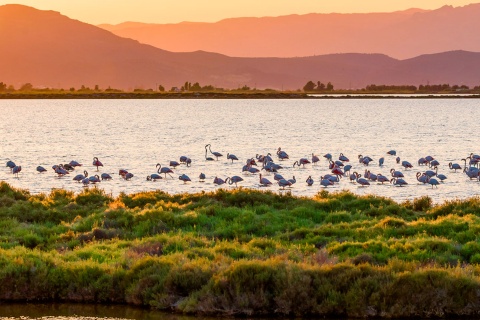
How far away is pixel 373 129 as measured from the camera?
102750 millimetres

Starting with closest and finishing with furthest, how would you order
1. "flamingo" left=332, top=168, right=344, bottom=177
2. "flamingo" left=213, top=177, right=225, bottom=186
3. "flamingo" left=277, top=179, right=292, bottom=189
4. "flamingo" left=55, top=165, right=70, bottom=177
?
"flamingo" left=277, top=179, right=292, bottom=189, "flamingo" left=213, top=177, right=225, bottom=186, "flamingo" left=332, top=168, right=344, bottom=177, "flamingo" left=55, top=165, right=70, bottom=177

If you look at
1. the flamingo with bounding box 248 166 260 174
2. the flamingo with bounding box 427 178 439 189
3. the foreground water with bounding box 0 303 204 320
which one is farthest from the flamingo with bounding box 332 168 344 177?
the foreground water with bounding box 0 303 204 320

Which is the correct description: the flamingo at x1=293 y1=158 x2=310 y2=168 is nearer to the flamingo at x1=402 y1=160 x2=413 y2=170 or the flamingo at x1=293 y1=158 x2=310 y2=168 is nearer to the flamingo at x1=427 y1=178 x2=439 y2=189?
the flamingo at x1=402 y1=160 x2=413 y2=170

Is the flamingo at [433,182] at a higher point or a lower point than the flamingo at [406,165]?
higher

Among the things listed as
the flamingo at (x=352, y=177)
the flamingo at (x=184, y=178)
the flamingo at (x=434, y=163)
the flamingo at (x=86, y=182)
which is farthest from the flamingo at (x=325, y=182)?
the flamingo at (x=86, y=182)

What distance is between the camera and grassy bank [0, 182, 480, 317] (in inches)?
688

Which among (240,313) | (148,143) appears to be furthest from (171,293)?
(148,143)

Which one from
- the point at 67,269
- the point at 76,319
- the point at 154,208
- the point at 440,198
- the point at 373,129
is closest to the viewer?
the point at 76,319

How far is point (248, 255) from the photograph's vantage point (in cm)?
1977

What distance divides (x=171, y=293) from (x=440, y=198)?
2246 centimetres

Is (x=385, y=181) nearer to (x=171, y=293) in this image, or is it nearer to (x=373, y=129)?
(x=171, y=293)

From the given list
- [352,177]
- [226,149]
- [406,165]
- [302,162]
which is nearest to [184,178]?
[352,177]

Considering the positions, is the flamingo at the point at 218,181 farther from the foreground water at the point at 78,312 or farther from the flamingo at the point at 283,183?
the foreground water at the point at 78,312

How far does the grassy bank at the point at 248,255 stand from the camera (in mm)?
17484
